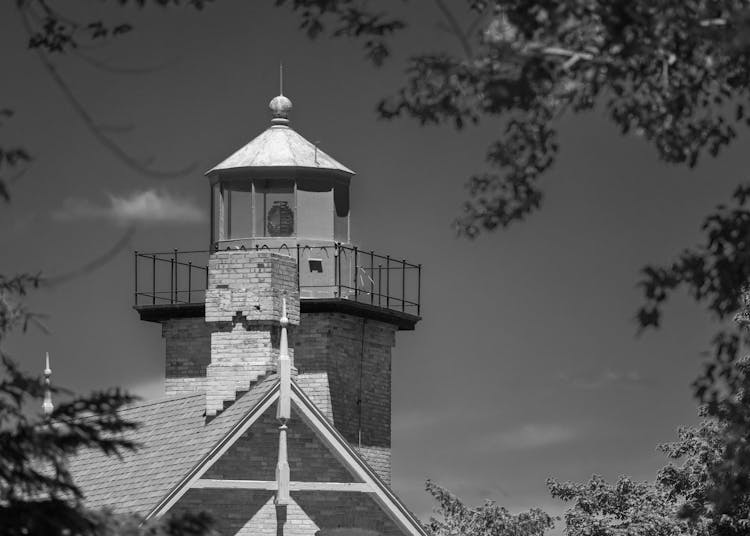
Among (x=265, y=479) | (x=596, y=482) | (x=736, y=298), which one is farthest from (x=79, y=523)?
(x=596, y=482)

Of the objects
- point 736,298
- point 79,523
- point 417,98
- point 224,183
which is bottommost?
point 79,523

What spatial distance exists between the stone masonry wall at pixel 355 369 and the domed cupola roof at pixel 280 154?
336cm

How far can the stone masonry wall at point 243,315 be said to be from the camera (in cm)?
3528

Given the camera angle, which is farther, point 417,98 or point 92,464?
point 92,464

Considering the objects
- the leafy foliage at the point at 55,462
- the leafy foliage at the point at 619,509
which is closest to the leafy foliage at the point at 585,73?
the leafy foliage at the point at 55,462

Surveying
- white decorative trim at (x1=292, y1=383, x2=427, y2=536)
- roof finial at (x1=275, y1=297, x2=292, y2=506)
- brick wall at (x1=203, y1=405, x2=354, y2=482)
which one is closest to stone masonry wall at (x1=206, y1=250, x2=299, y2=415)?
brick wall at (x1=203, y1=405, x2=354, y2=482)

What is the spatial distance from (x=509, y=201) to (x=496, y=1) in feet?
5.68

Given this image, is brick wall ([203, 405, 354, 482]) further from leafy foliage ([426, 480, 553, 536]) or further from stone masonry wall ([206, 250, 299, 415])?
leafy foliage ([426, 480, 553, 536])

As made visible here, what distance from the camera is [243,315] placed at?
118ft

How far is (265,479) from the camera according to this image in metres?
33.4

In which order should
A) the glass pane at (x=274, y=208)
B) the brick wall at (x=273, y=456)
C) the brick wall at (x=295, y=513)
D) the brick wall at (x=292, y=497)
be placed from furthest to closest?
the glass pane at (x=274, y=208) < the brick wall at (x=273, y=456) < the brick wall at (x=292, y=497) < the brick wall at (x=295, y=513)

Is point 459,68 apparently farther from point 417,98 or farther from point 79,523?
point 79,523

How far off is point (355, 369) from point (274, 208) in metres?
3.79

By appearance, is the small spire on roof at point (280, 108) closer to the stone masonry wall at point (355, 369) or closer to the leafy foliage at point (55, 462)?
the stone masonry wall at point (355, 369)
